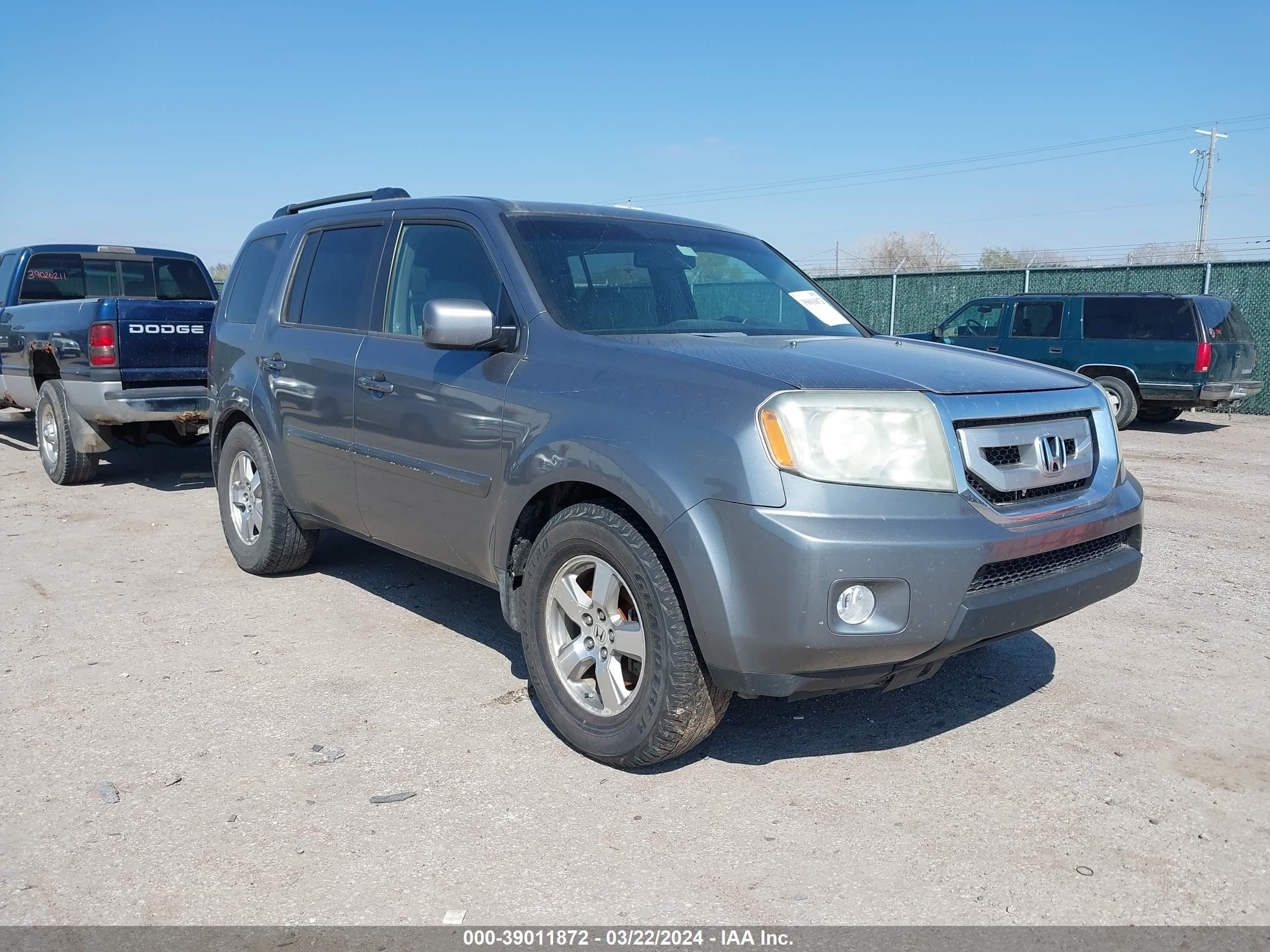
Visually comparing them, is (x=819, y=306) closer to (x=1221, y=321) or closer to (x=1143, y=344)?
(x=1143, y=344)

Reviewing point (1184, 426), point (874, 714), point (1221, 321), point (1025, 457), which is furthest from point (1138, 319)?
point (1025, 457)

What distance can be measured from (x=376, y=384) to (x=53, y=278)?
7.27 metres

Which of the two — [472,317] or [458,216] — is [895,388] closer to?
[472,317]

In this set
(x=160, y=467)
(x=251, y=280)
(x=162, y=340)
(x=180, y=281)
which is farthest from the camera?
(x=180, y=281)

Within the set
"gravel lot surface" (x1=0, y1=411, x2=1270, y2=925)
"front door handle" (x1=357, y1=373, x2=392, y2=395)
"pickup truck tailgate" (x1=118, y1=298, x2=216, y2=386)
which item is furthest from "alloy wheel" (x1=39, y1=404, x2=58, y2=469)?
"front door handle" (x1=357, y1=373, x2=392, y2=395)

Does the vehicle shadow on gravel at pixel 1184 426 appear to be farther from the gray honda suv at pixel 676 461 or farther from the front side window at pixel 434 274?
the front side window at pixel 434 274

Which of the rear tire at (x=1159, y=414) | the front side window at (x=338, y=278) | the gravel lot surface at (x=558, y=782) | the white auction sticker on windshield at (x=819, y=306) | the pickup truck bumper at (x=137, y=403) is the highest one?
the front side window at (x=338, y=278)

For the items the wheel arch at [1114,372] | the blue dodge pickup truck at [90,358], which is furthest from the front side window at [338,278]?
the wheel arch at [1114,372]

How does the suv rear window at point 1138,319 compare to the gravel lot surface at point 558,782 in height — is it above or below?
above

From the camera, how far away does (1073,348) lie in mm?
14320

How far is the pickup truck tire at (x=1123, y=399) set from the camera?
13.8m

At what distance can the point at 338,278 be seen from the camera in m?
4.92

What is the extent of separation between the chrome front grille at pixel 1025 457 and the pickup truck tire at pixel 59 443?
7.74m

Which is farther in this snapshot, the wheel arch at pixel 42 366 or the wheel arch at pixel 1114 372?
the wheel arch at pixel 1114 372
